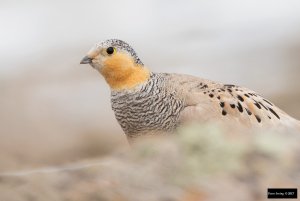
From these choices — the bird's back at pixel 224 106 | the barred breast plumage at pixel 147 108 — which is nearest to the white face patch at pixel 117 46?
the barred breast plumage at pixel 147 108

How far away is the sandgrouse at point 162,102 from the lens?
5508 mm

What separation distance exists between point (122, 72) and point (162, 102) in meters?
0.36

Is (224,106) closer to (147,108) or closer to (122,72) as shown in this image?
(147,108)

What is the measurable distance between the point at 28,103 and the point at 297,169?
3.31 m

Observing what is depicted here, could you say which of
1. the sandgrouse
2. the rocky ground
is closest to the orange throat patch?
the sandgrouse

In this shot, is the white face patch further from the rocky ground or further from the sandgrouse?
the rocky ground

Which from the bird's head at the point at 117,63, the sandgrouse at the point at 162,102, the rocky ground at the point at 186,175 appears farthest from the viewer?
the sandgrouse at the point at 162,102

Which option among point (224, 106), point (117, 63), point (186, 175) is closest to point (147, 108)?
point (117, 63)

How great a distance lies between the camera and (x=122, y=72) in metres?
5.52

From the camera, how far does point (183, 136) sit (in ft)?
16.6

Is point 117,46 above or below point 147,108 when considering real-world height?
above

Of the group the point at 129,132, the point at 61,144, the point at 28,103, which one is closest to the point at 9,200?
the point at 129,132

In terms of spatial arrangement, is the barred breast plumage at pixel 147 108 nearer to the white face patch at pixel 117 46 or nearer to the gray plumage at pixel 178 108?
the gray plumage at pixel 178 108

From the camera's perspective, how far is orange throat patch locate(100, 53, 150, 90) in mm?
5438
